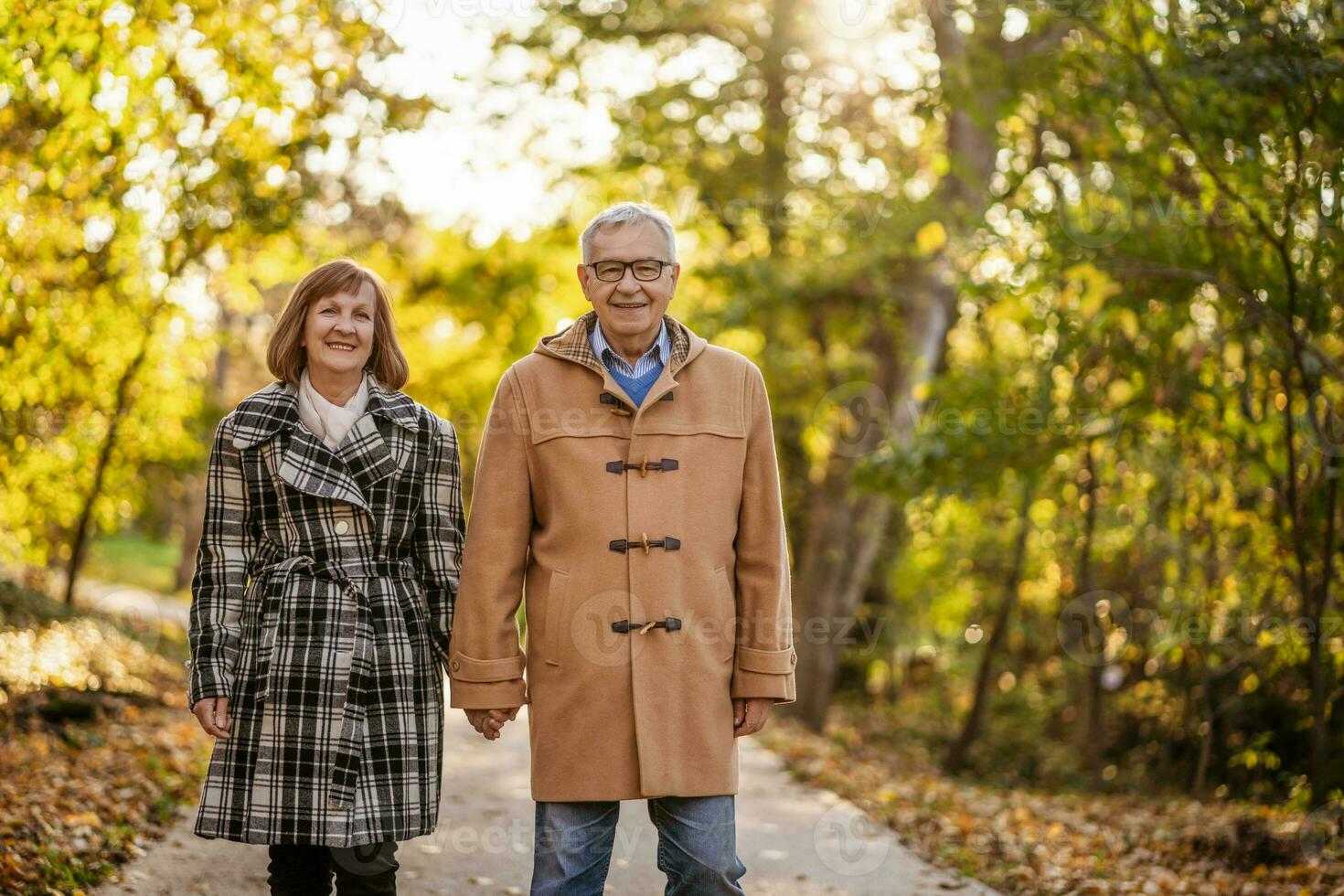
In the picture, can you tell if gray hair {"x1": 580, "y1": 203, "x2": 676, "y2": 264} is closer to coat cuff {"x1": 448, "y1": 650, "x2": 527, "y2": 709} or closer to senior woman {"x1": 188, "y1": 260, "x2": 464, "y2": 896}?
senior woman {"x1": 188, "y1": 260, "x2": 464, "y2": 896}

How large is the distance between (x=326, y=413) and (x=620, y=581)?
915mm

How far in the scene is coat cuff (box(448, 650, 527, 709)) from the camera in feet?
10.8

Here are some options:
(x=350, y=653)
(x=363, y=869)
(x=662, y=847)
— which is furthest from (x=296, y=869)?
(x=662, y=847)

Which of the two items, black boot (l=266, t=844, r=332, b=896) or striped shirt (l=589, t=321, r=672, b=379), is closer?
black boot (l=266, t=844, r=332, b=896)

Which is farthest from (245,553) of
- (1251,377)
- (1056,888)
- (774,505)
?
(1251,377)

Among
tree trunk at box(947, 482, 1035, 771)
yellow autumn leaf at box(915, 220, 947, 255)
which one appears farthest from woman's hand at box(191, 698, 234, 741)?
tree trunk at box(947, 482, 1035, 771)

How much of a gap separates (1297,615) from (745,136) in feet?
28.2

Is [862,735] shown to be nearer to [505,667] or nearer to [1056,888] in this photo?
[1056,888]

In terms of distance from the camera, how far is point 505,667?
3.31 m

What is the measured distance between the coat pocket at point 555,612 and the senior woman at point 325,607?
1.11 feet

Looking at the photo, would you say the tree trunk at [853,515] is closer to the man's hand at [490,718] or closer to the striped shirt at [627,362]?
the striped shirt at [627,362]

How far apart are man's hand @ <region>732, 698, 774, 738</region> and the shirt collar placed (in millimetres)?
918

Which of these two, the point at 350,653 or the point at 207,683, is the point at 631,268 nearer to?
the point at 350,653

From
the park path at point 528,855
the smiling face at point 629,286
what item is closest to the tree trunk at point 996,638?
the park path at point 528,855
